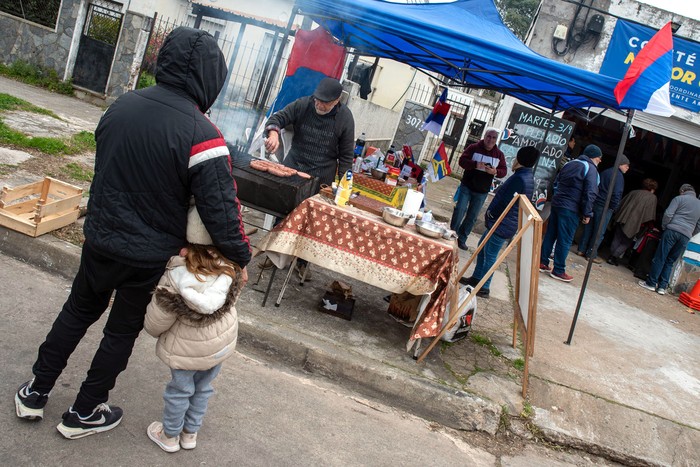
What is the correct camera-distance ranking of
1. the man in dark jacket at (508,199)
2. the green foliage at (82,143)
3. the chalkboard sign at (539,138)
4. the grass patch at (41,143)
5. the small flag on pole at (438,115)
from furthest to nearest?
the chalkboard sign at (539,138)
the small flag on pole at (438,115)
the green foliage at (82,143)
the grass patch at (41,143)
the man in dark jacket at (508,199)

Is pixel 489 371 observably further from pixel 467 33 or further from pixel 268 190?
pixel 467 33

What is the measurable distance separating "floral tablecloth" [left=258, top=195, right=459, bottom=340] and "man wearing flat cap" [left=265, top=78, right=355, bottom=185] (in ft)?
3.96

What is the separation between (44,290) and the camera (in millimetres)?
4312

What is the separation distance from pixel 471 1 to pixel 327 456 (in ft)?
18.3

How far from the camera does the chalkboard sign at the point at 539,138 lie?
36.3 feet

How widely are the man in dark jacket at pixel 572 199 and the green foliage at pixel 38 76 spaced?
10.4 metres

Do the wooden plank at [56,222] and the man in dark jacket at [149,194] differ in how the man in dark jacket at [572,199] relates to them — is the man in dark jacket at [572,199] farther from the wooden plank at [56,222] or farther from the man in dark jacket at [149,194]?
the man in dark jacket at [149,194]

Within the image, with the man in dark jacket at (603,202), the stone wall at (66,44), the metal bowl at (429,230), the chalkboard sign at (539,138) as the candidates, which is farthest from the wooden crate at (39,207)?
the chalkboard sign at (539,138)

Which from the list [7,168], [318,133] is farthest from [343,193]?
[7,168]

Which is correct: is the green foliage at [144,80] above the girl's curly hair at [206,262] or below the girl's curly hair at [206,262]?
above

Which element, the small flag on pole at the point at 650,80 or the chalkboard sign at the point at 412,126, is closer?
the small flag on pole at the point at 650,80

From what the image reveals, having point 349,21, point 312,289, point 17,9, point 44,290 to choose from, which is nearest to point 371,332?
point 312,289

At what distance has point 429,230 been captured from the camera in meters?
4.61

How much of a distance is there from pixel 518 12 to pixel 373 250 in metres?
48.3
